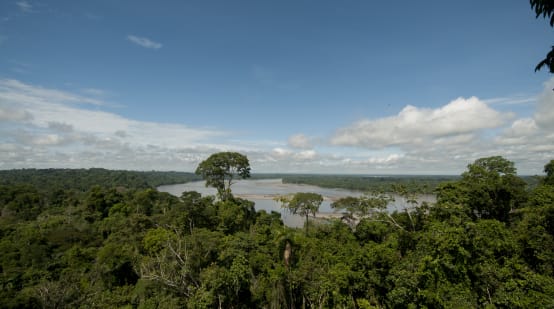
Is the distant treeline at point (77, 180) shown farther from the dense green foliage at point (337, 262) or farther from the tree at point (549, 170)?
the tree at point (549, 170)

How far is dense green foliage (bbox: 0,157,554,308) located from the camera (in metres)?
9.55

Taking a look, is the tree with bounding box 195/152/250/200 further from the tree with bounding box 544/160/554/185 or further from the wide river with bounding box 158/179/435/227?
the tree with bounding box 544/160/554/185

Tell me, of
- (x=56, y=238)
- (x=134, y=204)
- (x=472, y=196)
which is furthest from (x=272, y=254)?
(x=134, y=204)

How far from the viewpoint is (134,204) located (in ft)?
103

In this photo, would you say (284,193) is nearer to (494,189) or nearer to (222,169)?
(222,169)

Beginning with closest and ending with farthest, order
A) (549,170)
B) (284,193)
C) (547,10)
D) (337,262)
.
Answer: (547,10), (337,262), (549,170), (284,193)

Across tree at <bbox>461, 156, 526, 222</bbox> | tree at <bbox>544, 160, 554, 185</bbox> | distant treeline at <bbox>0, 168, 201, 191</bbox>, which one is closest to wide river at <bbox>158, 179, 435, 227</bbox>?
tree at <bbox>461, 156, 526, 222</bbox>

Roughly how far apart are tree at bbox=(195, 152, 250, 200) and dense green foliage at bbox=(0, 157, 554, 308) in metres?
2.77

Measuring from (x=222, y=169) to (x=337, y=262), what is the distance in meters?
13.1

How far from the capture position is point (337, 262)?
42.2 feet

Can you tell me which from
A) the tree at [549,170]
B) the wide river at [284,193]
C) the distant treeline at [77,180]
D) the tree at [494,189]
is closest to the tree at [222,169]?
the wide river at [284,193]

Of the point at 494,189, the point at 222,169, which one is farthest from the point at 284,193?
the point at 494,189

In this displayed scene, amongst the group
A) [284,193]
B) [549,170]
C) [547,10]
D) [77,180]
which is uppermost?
[547,10]

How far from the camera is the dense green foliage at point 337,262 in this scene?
9.55 meters
